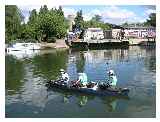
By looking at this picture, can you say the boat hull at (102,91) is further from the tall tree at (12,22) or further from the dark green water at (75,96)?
the tall tree at (12,22)

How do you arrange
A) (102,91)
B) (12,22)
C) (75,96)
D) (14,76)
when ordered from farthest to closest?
1. (12,22)
2. (14,76)
3. (75,96)
4. (102,91)

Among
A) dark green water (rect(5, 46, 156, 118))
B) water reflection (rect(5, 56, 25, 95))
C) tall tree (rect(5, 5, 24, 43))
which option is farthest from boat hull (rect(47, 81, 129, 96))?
tall tree (rect(5, 5, 24, 43))

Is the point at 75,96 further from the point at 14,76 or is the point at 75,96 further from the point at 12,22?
the point at 12,22

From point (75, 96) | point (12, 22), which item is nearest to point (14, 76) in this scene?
point (75, 96)

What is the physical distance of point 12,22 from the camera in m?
22.6

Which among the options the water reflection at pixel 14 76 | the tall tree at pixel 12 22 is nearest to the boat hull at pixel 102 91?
the water reflection at pixel 14 76

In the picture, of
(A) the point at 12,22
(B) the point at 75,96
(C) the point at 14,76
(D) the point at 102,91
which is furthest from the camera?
(A) the point at 12,22

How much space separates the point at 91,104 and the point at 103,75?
411 centimetres

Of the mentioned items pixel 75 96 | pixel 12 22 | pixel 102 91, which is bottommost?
pixel 75 96

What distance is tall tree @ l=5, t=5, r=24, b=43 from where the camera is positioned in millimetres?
20886

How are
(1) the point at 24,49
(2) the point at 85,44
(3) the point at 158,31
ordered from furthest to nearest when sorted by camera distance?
1. (2) the point at 85,44
2. (1) the point at 24,49
3. (3) the point at 158,31
